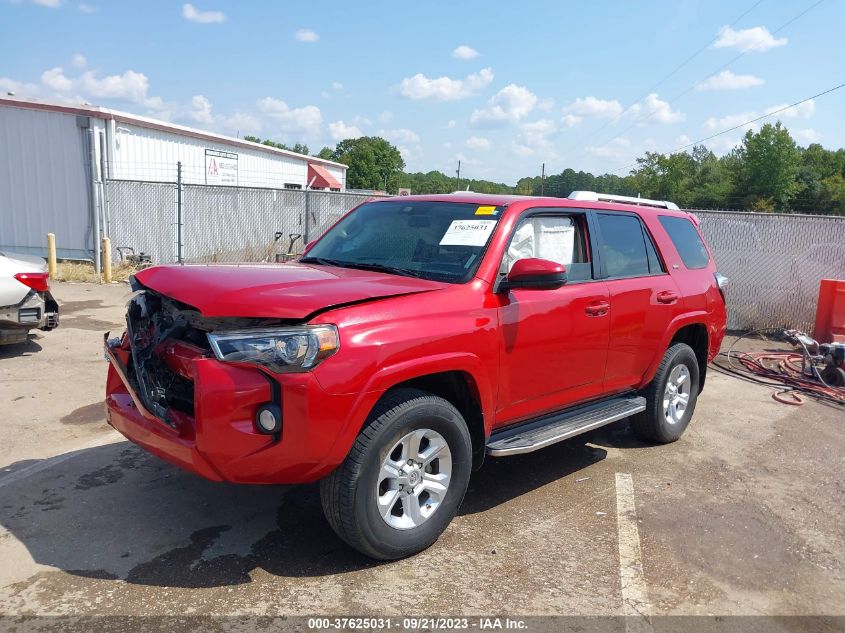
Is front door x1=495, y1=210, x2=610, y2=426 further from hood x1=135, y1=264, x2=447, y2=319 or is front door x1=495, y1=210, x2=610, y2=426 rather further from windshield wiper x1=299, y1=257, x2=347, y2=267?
windshield wiper x1=299, y1=257, x2=347, y2=267

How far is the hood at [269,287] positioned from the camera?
10.5 ft

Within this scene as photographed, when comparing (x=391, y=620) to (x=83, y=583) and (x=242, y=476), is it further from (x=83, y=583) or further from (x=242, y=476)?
(x=83, y=583)

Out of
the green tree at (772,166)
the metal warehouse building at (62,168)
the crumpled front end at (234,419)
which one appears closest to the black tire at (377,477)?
the crumpled front end at (234,419)

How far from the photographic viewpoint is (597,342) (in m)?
4.74

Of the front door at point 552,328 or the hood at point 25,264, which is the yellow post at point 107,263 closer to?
the hood at point 25,264

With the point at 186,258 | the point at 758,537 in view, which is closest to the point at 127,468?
the point at 758,537

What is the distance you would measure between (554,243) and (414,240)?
0.97 metres

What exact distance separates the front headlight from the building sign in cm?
1932

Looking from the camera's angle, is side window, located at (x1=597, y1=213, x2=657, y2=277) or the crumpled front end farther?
side window, located at (x1=597, y1=213, x2=657, y2=277)

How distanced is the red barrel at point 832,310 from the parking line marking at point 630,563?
6567 mm

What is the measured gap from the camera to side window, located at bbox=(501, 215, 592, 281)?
4375mm

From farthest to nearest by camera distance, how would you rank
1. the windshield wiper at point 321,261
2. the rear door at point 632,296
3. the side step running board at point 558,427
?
the rear door at point 632,296 → the windshield wiper at point 321,261 → the side step running board at point 558,427

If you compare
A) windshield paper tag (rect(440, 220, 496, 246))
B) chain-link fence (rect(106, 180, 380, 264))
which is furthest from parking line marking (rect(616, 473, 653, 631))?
chain-link fence (rect(106, 180, 380, 264))

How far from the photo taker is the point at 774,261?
11.1 m
